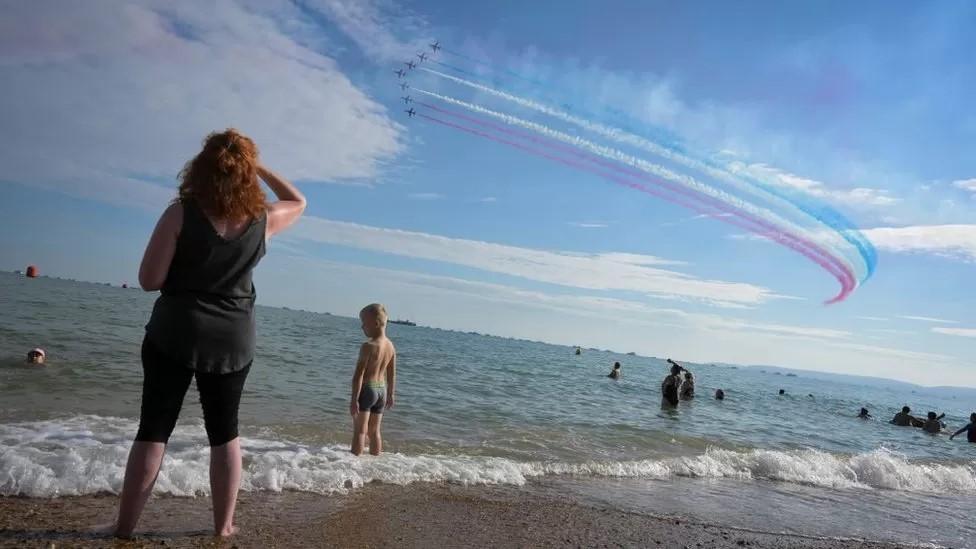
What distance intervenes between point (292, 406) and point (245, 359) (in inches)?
299

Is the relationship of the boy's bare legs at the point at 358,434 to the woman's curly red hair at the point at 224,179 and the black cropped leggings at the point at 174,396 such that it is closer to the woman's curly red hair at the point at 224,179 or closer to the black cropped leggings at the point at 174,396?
the black cropped leggings at the point at 174,396

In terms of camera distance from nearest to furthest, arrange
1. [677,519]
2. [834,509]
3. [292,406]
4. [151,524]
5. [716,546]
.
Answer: [151,524], [716,546], [677,519], [834,509], [292,406]

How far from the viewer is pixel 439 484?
21.3 ft

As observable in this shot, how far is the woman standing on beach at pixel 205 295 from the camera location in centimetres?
323

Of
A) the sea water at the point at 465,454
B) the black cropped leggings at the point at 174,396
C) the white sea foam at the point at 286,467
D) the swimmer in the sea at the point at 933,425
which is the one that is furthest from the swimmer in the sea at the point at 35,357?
the swimmer in the sea at the point at 933,425

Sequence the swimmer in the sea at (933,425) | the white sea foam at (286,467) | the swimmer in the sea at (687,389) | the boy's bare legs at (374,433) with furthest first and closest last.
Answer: the swimmer in the sea at (933,425) < the swimmer in the sea at (687,389) < the boy's bare legs at (374,433) < the white sea foam at (286,467)

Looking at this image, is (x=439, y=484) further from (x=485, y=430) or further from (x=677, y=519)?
(x=485, y=430)

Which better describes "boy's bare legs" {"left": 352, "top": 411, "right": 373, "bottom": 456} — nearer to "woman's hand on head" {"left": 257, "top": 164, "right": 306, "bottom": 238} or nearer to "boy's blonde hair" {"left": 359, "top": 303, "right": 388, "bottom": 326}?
"boy's blonde hair" {"left": 359, "top": 303, "right": 388, "bottom": 326}

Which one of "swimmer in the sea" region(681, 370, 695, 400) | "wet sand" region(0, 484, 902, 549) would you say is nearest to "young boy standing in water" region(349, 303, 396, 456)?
"wet sand" region(0, 484, 902, 549)

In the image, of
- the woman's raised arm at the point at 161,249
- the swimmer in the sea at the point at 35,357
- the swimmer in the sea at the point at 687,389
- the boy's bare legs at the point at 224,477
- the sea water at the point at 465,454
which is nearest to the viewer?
the woman's raised arm at the point at 161,249

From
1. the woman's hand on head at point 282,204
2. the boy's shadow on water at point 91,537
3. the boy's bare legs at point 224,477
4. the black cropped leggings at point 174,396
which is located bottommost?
the boy's shadow on water at point 91,537

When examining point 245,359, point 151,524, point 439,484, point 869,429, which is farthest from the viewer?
point 869,429

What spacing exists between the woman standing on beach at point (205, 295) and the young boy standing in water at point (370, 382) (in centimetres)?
364

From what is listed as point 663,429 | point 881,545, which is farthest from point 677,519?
point 663,429
